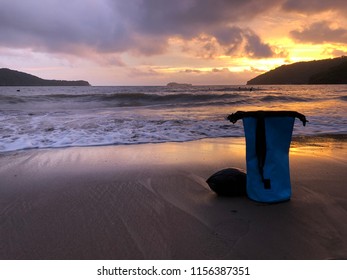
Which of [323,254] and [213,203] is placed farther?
[213,203]

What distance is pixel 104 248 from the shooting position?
230cm

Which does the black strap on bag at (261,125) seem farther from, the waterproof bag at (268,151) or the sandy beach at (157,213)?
the sandy beach at (157,213)

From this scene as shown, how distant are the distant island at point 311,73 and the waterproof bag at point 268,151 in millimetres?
120904

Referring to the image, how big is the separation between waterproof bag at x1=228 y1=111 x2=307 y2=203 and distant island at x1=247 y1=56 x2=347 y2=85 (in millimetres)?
120904

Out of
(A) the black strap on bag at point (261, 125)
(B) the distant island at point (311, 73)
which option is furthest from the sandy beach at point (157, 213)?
(B) the distant island at point (311, 73)

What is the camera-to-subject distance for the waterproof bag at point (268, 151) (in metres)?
3.04

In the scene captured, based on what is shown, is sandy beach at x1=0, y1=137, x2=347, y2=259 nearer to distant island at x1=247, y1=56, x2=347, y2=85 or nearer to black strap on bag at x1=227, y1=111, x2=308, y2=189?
black strap on bag at x1=227, y1=111, x2=308, y2=189

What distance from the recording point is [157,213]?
2.95 m

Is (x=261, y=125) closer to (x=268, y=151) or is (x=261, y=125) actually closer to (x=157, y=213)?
(x=268, y=151)

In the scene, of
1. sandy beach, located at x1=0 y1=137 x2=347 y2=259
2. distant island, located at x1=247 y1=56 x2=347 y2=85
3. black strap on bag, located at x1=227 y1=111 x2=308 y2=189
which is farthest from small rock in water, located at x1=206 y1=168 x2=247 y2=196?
distant island, located at x1=247 y1=56 x2=347 y2=85

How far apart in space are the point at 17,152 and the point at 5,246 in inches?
152

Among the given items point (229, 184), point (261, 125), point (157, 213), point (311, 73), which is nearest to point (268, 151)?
point (261, 125)

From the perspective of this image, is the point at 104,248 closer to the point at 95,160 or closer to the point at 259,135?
the point at 259,135
